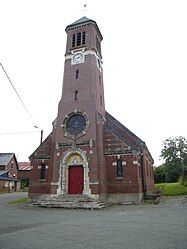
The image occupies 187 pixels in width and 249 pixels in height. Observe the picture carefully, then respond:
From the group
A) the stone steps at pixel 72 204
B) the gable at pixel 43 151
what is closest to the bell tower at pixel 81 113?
the gable at pixel 43 151

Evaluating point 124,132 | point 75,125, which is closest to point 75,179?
point 75,125

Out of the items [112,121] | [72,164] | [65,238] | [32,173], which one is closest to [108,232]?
[65,238]

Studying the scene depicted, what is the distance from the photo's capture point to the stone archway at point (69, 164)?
73.7ft

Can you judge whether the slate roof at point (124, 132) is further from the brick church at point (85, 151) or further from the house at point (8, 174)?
the house at point (8, 174)

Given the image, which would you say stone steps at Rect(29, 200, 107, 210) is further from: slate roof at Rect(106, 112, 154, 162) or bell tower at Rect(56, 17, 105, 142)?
slate roof at Rect(106, 112, 154, 162)

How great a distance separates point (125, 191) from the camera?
22.2 meters

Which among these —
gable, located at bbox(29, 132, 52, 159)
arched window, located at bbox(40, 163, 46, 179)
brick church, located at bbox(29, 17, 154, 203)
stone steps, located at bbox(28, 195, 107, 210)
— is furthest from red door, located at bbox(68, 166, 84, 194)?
gable, located at bbox(29, 132, 52, 159)

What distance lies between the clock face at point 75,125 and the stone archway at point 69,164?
1.78 m

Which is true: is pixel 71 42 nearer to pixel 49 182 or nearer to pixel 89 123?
pixel 89 123

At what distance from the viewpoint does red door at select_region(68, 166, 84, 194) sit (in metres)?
22.8

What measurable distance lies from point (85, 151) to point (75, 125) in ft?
10.6

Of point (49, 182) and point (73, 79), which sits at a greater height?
point (73, 79)

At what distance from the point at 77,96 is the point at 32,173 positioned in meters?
9.41

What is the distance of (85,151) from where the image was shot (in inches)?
908
